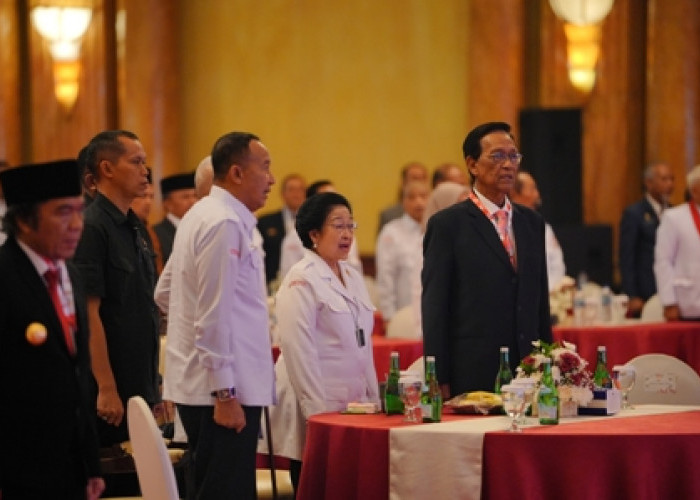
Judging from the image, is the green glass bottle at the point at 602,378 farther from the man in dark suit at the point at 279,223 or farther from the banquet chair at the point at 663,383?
the man in dark suit at the point at 279,223

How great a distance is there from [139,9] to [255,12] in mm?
1119

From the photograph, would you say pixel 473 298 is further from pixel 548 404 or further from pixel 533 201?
pixel 533 201

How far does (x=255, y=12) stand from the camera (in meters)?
13.4

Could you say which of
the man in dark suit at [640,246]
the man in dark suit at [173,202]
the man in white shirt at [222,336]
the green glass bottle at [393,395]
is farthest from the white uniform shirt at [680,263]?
the man in white shirt at [222,336]

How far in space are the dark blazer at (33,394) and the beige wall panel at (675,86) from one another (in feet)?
29.4

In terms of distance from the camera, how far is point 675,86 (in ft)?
40.3

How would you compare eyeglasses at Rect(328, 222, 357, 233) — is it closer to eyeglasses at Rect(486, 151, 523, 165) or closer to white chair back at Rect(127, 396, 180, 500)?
eyeglasses at Rect(486, 151, 523, 165)

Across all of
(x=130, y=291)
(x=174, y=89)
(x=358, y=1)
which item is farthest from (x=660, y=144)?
(x=130, y=291)

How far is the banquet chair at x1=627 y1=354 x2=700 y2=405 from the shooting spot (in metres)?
5.87

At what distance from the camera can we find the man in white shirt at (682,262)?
916 centimetres

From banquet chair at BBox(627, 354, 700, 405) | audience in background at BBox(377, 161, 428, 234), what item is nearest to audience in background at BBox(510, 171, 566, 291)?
audience in background at BBox(377, 161, 428, 234)

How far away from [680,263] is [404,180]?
9.97 ft

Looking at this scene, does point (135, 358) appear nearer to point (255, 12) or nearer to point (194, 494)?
point (194, 494)

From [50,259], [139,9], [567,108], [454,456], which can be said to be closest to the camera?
[50,259]
